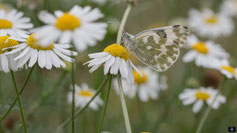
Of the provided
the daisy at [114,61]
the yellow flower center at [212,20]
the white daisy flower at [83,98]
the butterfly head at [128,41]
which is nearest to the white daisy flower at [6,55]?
the daisy at [114,61]

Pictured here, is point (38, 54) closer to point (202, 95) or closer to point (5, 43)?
point (5, 43)

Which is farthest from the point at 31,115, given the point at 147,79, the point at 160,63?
the point at 147,79

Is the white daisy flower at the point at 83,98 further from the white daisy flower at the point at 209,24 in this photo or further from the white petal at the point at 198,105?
the white daisy flower at the point at 209,24

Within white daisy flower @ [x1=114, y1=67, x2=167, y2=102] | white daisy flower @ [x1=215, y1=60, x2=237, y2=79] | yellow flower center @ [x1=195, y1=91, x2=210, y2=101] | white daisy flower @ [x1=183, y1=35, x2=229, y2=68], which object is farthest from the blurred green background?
white daisy flower @ [x1=215, y1=60, x2=237, y2=79]

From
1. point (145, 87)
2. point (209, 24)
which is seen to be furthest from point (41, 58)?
point (209, 24)

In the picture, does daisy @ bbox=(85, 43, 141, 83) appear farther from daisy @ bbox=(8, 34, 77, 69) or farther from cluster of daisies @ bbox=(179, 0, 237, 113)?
cluster of daisies @ bbox=(179, 0, 237, 113)

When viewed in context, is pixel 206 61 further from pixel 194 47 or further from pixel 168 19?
pixel 168 19
